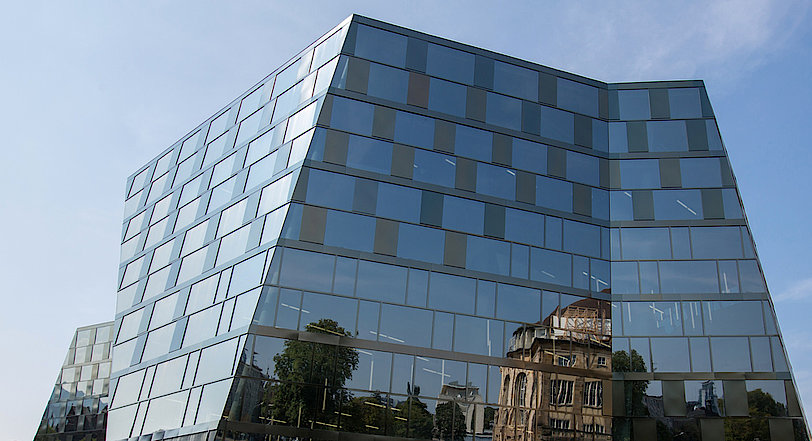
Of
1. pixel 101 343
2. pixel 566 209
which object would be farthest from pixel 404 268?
pixel 101 343

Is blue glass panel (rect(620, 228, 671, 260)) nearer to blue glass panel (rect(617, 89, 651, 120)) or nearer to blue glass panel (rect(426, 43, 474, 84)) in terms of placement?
blue glass panel (rect(617, 89, 651, 120))

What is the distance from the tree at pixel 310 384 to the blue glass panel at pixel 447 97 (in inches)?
437

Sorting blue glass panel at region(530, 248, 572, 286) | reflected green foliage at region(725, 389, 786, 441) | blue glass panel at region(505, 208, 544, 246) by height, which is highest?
blue glass panel at region(505, 208, 544, 246)

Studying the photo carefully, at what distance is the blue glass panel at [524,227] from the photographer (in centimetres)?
3250

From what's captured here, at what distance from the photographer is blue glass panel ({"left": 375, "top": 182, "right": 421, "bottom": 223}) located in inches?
1235

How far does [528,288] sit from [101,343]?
3148 cm

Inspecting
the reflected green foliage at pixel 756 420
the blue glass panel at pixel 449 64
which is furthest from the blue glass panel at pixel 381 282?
the reflected green foliage at pixel 756 420

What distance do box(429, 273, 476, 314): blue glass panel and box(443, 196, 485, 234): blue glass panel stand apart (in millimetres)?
2162

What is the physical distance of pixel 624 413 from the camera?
1234 inches

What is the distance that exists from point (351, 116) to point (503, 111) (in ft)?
23.0

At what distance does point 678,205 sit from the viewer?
1347 inches

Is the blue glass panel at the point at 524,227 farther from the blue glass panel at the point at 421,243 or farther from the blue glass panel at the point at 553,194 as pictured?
the blue glass panel at the point at 421,243

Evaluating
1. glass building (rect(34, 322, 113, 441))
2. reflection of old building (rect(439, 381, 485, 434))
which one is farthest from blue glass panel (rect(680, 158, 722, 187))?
glass building (rect(34, 322, 113, 441))

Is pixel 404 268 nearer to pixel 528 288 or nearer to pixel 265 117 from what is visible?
pixel 528 288
